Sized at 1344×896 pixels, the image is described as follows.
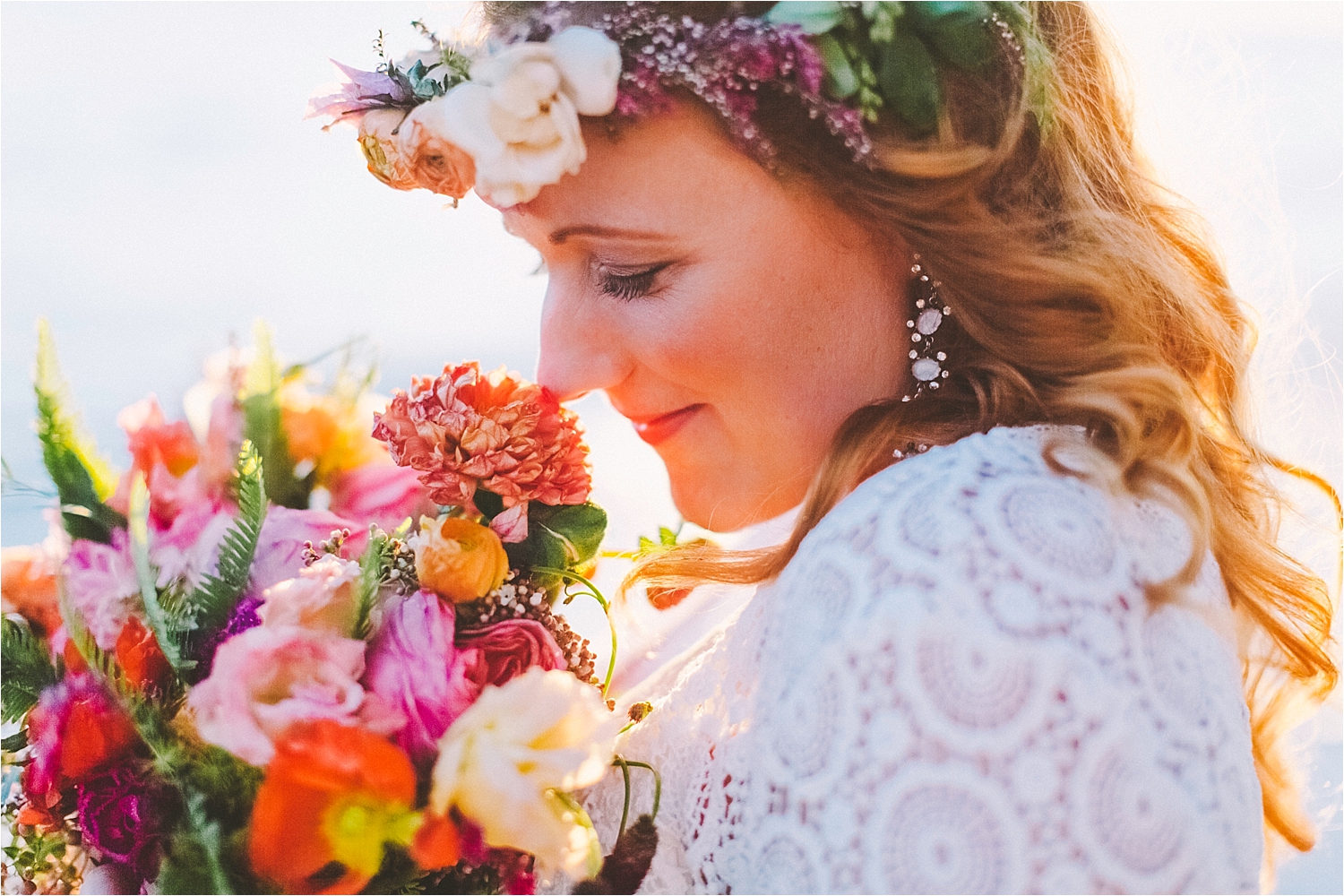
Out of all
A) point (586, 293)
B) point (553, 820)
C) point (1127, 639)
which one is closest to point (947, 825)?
point (1127, 639)

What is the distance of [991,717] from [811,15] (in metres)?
1.05

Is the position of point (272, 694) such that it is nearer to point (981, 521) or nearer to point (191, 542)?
point (191, 542)

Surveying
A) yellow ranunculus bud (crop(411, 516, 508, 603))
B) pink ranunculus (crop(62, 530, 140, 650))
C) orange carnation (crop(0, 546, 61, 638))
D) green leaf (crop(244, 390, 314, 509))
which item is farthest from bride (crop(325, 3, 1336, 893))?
orange carnation (crop(0, 546, 61, 638))

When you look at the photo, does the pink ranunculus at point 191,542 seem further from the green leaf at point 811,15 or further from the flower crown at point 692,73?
the green leaf at point 811,15

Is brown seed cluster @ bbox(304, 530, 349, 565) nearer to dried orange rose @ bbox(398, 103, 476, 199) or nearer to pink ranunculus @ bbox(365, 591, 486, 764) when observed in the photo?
pink ranunculus @ bbox(365, 591, 486, 764)

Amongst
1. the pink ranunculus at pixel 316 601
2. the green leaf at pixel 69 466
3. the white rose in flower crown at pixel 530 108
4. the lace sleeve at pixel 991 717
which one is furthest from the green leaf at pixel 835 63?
the green leaf at pixel 69 466

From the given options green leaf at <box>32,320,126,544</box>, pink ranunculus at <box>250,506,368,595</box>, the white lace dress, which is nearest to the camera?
the white lace dress

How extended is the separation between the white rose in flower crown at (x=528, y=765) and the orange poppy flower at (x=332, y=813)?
0.16 feet

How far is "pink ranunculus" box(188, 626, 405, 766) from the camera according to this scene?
54.6 inches

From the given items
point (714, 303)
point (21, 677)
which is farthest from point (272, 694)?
point (714, 303)

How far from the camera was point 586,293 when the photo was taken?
1861mm

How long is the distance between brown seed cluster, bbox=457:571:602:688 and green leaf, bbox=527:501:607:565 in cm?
10

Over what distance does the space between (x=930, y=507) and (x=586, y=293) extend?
73cm

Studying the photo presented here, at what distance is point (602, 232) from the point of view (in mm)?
1775
